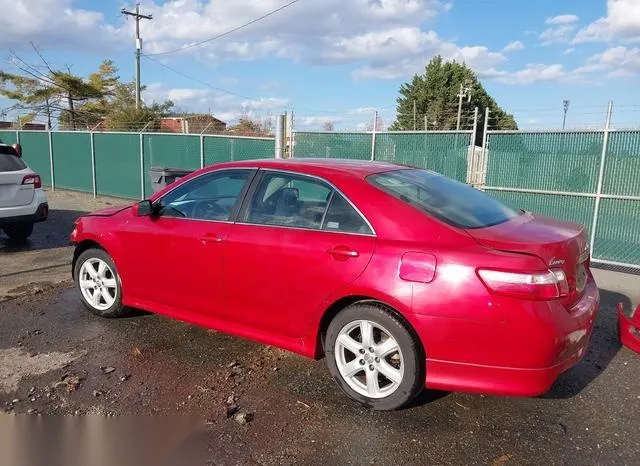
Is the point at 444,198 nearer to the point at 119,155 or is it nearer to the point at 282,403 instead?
the point at 282,403

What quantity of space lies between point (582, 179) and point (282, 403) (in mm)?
6112

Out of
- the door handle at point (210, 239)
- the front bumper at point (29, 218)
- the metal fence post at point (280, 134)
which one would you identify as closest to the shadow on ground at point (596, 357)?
the door handle at point (210, 239)

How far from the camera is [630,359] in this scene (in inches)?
168

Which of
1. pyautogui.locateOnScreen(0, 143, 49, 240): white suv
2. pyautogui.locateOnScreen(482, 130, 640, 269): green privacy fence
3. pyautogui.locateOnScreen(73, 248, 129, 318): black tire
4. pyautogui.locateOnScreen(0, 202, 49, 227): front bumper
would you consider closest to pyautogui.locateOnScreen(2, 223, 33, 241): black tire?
pyautogui.locateOnScreen(0, 143, 49, 240): white suv

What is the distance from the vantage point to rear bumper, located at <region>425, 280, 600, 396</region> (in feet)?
9.44

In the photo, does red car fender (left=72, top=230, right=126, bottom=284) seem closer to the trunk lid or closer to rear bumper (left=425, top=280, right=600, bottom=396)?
rear bumper (left=425, top=280, right=600, bottom=396)

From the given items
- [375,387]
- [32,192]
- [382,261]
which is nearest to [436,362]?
[375,387]

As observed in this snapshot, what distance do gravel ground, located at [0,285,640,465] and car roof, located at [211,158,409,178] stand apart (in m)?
1.48

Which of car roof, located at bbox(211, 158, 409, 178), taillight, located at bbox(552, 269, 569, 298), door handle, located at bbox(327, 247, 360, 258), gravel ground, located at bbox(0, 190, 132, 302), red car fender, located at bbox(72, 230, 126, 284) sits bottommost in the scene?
gravel ground, located at bbox(0, 190, 132, 302)

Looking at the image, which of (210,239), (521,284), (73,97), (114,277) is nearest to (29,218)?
(114,277)

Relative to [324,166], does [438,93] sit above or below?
above

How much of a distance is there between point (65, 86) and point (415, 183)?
120 feet

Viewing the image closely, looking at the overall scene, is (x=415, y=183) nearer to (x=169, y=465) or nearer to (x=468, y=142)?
(x=169, y=465)

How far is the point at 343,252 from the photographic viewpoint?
333 centimetres
